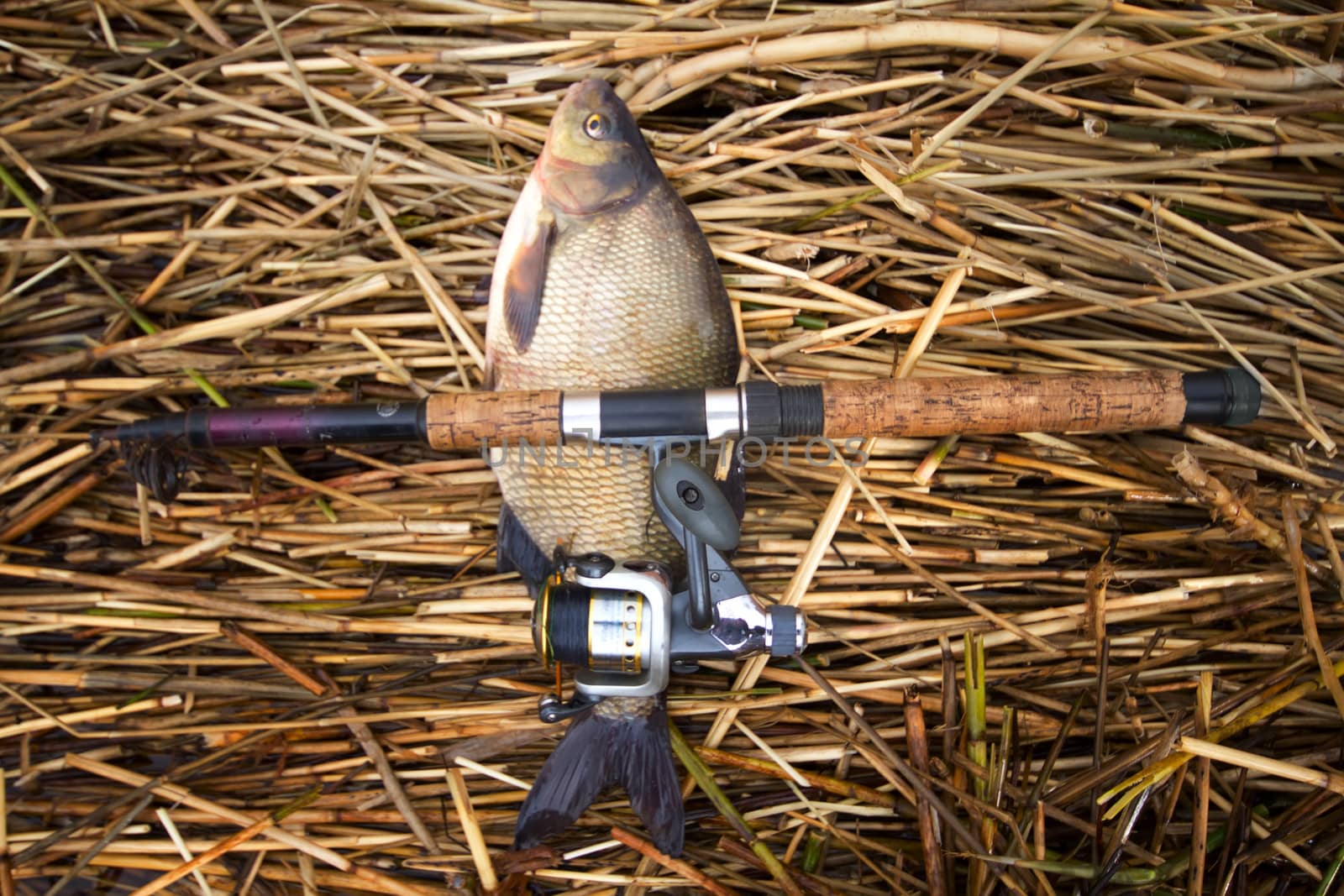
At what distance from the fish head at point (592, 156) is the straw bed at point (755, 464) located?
24cm

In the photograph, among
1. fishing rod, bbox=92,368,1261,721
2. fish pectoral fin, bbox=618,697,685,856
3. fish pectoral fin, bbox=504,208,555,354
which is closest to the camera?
fishing rod, bbox=92,368,1261,721

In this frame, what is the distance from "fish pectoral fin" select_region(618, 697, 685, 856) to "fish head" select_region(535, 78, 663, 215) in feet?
4.13

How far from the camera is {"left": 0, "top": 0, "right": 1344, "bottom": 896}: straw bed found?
76.5 inches

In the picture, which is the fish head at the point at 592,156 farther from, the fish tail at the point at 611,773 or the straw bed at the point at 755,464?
the fish tail at the point at 611,773

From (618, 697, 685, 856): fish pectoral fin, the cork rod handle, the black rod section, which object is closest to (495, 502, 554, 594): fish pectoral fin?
(618, 697, 685, 856): fish pectoral fin

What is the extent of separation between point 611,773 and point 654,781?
0.11 meters

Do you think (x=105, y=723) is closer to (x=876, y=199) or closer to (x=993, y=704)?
(x=993, y=704)

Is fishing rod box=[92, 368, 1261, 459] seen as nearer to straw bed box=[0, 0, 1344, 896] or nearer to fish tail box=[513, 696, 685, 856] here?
straw bed box=[0, 0, 1344, 896]

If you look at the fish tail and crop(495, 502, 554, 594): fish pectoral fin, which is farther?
crop(495, 502, 554, 594): fish pectoral fin

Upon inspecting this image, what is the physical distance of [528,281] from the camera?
1.91 meters

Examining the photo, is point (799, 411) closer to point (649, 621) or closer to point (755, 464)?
point (755, 464)

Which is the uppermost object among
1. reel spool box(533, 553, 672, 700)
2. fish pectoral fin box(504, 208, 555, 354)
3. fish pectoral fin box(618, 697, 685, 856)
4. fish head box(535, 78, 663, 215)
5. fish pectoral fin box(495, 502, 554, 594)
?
fish head box(535, 78, 663, 215)

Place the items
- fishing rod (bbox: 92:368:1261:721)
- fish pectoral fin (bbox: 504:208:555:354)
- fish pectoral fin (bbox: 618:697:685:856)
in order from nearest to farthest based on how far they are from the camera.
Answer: fishing rod (bbox: 92:368:1261:721), fish pectoral fin (bbox: 618:697:685:856), fish pectoral fin (bbox: 504:208:555:354)

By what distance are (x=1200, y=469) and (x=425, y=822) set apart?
6.56 feet
